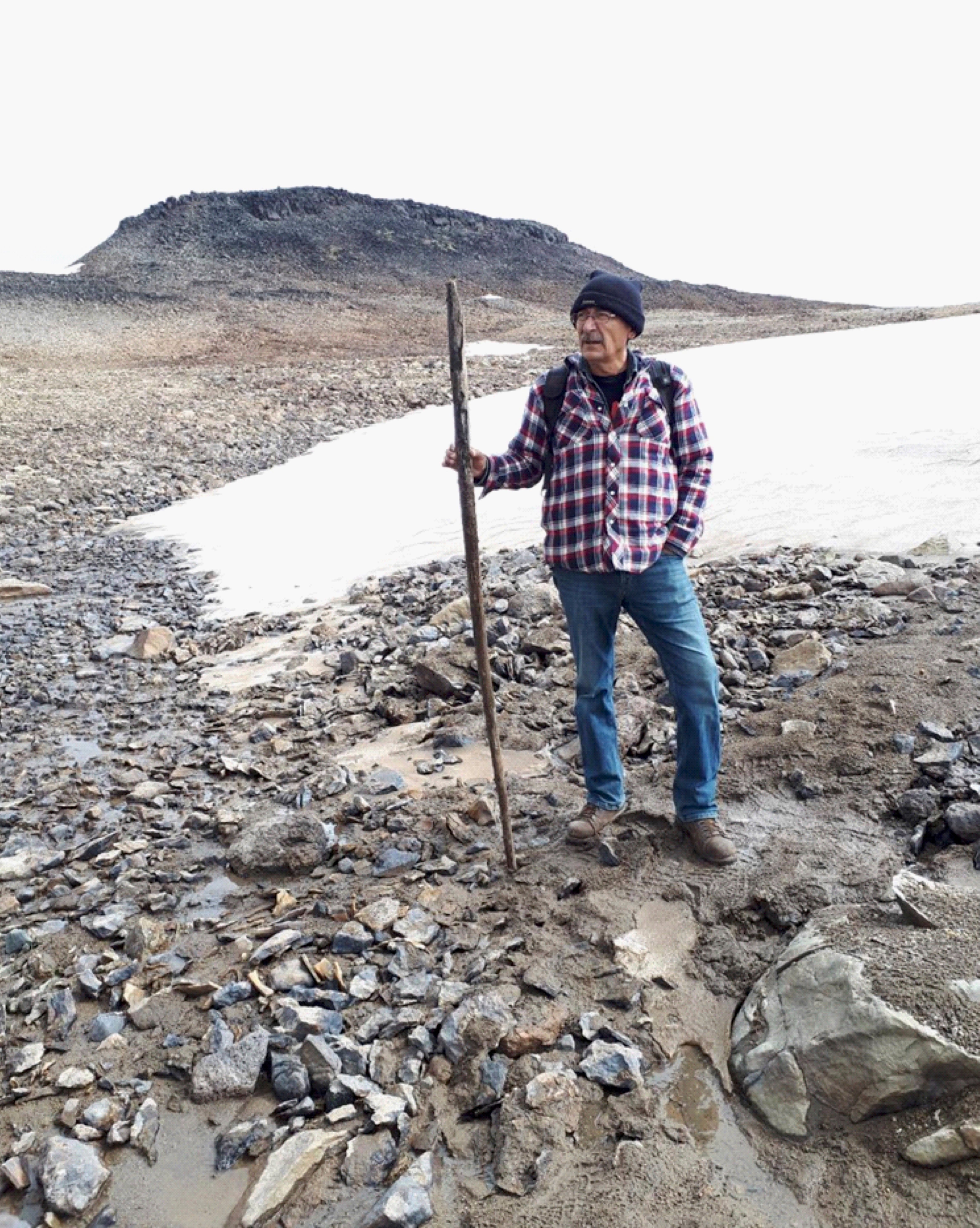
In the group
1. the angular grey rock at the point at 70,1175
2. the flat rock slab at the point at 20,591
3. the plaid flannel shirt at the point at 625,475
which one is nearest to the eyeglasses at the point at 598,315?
the plaid flannel shirt at the point at 625,475

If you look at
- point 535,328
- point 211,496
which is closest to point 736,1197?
point 211,496

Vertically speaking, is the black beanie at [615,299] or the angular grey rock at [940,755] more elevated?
the black beanie at [615,299]

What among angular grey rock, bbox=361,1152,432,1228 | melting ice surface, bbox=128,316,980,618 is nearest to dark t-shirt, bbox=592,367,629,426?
angular grey rock, bbox=361,1152,432,1228

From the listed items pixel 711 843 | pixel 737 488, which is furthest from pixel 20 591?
pixel 711 843

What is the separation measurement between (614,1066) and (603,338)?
2.30m

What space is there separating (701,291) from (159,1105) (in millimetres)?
45697

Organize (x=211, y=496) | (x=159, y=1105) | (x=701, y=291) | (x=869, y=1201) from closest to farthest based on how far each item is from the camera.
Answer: (x=869, y=1201)
(x=159, y=1105)
(x=211, y=496)
(x=701, y=291)

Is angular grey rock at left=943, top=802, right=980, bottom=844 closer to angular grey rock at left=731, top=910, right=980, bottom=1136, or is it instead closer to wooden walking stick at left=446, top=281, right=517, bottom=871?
angular grey rock at left=731, top=910, right=980, bottom=1136

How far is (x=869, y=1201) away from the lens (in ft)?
7.77

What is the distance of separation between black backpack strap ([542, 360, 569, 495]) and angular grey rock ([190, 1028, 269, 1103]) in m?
2.05

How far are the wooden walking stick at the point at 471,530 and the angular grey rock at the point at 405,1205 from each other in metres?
1.41

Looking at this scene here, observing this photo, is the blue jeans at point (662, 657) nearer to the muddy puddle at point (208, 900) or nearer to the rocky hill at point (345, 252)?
the muddy puddle at point (208, 900)

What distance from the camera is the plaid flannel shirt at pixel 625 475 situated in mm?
3418

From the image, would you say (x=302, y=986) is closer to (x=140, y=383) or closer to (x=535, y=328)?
(x=140, y=383)
